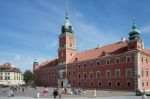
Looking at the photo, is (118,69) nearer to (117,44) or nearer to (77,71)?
(117,44)

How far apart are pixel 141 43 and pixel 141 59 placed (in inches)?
144

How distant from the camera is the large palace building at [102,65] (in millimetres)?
51375

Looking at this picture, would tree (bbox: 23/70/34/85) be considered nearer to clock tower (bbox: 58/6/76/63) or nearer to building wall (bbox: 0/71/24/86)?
building wall (bbox: 0/71/24/86)

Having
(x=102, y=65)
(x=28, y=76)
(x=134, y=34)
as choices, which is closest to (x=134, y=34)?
(x=134, y=34)

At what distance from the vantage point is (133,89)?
50.2m

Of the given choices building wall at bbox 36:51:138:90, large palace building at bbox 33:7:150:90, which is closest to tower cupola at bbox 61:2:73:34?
large palace building at bbox 33:7:150:90

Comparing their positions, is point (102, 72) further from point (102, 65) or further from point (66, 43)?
point (66, 43)

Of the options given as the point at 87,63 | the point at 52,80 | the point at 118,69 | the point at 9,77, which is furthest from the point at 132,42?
the point at 9,77


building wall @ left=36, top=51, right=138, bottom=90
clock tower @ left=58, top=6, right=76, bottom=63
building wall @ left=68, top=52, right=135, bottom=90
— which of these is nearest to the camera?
building wall @ left=36, top=51, right=138, bottom=90

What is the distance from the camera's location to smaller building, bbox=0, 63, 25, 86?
367 ft

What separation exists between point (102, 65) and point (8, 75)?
212 ft

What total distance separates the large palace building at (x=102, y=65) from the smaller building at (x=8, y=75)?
31.1 m

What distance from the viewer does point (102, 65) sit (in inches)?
2356

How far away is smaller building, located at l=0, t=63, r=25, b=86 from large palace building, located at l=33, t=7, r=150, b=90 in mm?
31134
